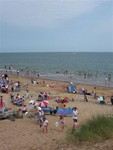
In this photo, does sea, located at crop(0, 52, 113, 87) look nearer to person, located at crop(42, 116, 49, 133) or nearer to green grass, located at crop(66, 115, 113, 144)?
person, located at crop(42, 116, 49, 133)

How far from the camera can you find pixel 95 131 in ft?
28.9

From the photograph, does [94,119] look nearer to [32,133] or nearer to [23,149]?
[23,149]

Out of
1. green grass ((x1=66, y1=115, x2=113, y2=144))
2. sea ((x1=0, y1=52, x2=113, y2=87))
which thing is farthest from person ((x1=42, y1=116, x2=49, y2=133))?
sea ((x1=0, y1=52, x2=113, y2=87))

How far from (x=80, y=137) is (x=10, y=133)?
587cm

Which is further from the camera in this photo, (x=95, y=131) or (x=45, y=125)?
(x=45, y=125)

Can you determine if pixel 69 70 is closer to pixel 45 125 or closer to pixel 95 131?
pixel 45 125

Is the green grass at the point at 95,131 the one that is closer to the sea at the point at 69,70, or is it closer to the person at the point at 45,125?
the person at the point at 45,125

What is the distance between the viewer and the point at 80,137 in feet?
28.8

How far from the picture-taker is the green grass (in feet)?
27.8

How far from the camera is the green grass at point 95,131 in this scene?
8.48 meters

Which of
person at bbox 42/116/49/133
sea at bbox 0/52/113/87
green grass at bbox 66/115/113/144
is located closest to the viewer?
green grass at bbox 66/115/113/144

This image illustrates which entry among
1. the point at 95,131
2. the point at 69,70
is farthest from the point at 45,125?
the point at 69,70

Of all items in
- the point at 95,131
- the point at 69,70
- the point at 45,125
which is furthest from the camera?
the point at 69,70

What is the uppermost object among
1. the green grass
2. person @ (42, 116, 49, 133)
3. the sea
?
the green grass
